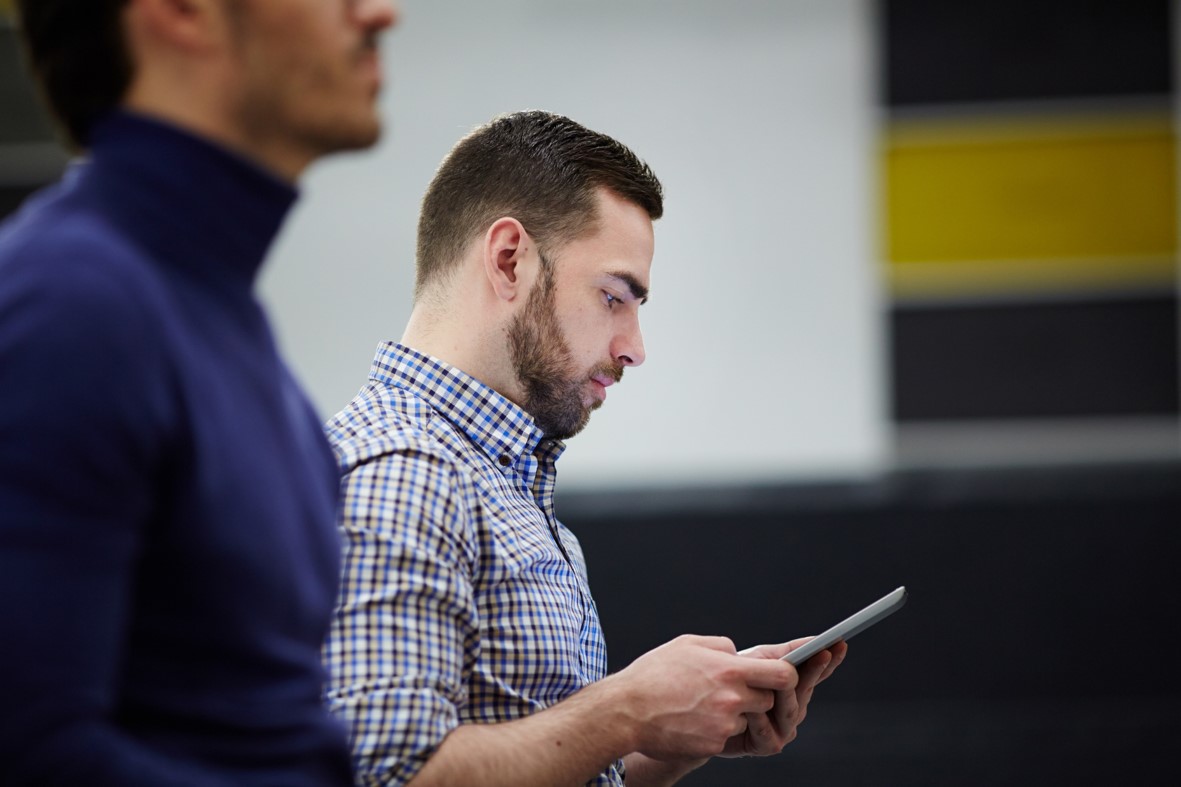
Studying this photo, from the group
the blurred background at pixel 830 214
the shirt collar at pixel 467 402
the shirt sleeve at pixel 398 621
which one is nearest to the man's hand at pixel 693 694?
the shirt sleeve at pixel 398 621

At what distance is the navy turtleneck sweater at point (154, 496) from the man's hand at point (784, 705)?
0.65 metres

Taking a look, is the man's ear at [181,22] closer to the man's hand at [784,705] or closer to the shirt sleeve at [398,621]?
the shirt sleeve at [398,621]

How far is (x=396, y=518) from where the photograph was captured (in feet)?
3.87

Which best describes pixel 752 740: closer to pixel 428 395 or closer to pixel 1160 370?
pixel 428 395

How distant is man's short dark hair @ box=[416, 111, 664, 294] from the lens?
150 cm

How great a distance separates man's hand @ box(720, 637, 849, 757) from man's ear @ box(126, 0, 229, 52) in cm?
85

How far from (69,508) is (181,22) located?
26 cm

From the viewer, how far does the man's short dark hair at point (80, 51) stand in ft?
2.29

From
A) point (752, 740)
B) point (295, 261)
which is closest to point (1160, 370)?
point (295, 261)

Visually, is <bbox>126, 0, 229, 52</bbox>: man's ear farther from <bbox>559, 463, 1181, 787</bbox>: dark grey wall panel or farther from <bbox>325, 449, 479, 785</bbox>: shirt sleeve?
<bbox>559, 463, 1181, 787</bbox>: dark grey wall panel

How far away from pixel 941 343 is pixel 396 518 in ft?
11.1

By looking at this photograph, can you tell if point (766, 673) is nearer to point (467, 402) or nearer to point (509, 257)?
point (467, 402)

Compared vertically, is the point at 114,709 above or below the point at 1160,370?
above

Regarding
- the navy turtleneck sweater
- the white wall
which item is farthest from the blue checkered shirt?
the white wall
